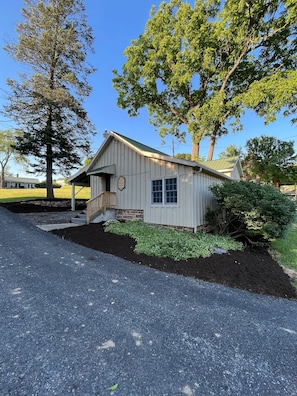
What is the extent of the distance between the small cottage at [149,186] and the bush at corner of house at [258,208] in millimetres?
1039

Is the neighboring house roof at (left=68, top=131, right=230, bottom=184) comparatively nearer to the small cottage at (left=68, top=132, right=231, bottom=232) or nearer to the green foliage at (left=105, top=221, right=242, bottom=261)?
the small cottage at (left=68, top=132, right=231, bottom=232)

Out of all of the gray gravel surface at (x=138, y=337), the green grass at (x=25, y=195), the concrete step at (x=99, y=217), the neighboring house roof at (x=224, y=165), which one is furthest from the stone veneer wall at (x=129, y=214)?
the neighboring house roof at (x=224, y=165)

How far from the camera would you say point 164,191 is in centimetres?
831

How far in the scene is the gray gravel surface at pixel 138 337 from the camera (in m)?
1.72

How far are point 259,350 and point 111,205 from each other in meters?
8.84

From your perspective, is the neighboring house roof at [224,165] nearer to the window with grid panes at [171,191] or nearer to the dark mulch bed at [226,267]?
the window with grid panes at [171,191]

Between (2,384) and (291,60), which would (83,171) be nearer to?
(2,384)

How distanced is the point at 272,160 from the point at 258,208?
19536 millimetres

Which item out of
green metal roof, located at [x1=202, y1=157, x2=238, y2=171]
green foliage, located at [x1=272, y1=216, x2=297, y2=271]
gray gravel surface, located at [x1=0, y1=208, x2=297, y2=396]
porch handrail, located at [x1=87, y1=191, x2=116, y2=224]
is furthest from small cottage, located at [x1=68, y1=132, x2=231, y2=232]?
green metal roof, located at [x1=202, y1=157, x2=238, y2=171]

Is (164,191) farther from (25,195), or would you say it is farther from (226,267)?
(25,195)

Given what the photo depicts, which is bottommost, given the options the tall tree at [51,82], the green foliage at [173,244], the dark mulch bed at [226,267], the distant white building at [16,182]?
the dark mulch bed at [226,267]

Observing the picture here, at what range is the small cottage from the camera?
759 cm

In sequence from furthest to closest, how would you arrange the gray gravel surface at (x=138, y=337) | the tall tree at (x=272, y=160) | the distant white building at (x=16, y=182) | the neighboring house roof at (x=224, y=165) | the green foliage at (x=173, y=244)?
the distant white building at (x=16, y=182) < the tall tree at (x=272, y=160) < the neighboring house roof at (x=224, y=165) < the green foliage at (x=173, y=244) < the gray gravel surface at (x=138, y=337)

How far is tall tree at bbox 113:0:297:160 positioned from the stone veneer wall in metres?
9.50
